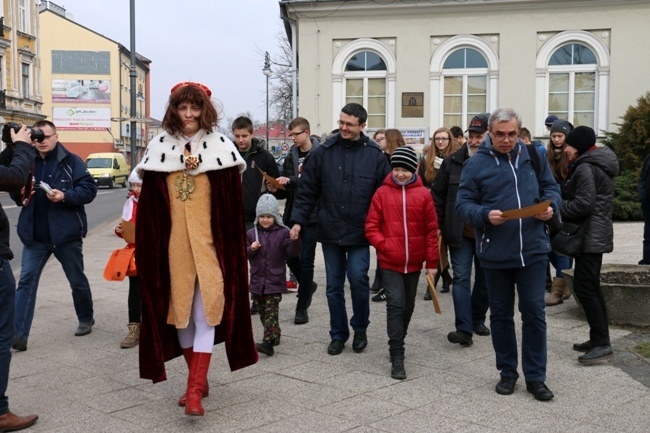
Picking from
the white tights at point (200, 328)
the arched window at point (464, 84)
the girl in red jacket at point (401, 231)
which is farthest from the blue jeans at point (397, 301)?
the arched window at point (464, 84)

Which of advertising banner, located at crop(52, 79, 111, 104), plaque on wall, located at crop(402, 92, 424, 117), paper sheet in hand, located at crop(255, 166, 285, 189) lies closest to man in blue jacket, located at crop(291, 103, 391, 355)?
paper sheet in hand, located at crop(255, 166, 285, 189)

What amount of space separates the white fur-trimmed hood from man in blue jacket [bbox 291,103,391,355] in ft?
5.06

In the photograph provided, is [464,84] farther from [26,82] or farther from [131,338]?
[26,82]

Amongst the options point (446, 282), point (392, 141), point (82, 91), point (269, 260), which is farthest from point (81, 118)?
point (269, 260)

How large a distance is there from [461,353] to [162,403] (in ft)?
8.36

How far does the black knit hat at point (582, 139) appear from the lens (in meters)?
6.04

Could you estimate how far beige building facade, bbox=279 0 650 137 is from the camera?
20.8 meters

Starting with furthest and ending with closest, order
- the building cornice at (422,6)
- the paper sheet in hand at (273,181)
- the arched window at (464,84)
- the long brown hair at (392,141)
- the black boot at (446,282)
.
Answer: the arched window at (464,84) → the building cornice at (422,6) → the black boot at (446,282) → the long brown hair at (392,141) → the paper sheet in hand at (273,181)

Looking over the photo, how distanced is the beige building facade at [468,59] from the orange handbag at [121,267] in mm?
15758

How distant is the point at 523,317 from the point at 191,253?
2.31 meters

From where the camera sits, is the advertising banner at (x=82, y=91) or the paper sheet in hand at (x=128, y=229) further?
the advertising banner at (x=82, y=91)

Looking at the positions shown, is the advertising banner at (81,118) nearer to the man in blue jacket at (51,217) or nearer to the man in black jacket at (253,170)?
the man in black jacket at (253,170)

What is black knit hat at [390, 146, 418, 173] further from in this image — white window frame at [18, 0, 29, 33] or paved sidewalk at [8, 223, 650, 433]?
white window frame at [18, 0, 29, 33]

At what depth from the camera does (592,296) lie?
594 centimetres
